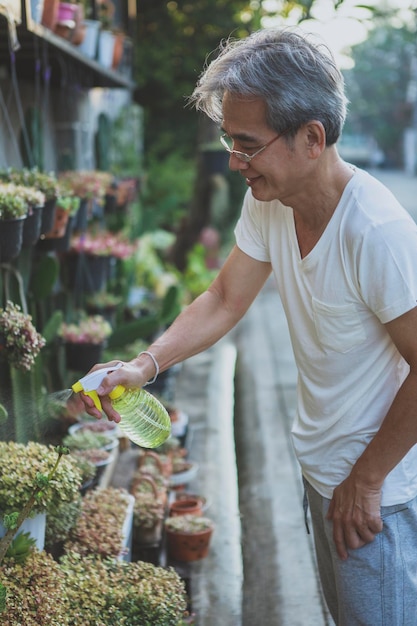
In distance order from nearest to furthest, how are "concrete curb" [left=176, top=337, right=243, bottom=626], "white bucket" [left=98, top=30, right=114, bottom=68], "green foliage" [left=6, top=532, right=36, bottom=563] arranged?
1. "green foliage" [left=6, top=532, right=36, bottom=563]
2. "concrete curb" [left=176, top=337, right=243, bottom=626]
3. "white bucket" [left=98, top=30, right=114, bottom=68]

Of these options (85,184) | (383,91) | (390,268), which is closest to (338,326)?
(390,268)

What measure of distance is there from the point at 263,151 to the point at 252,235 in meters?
0.43

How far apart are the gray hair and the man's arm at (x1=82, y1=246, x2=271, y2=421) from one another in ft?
1.74

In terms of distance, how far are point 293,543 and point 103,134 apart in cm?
416

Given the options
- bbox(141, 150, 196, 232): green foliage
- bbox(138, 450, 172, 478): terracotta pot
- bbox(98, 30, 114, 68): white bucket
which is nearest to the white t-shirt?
bbox(138, 450, 172, 478): terracotta pot

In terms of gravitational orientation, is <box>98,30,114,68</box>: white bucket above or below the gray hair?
above

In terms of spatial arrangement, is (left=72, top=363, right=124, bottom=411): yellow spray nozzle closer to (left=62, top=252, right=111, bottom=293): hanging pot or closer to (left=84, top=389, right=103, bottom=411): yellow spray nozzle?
(left=84, top=389, right=103, bottom=411): yellow spray nozzle

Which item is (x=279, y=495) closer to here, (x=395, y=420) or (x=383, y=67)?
(x=395, y=420)

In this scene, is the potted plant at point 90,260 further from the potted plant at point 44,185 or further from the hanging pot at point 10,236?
the hanging pot at point 10,236

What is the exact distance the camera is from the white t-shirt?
1.85 meters

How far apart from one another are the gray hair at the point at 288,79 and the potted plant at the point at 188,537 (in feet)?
7.84

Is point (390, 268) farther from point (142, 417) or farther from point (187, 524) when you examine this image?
point (187, 524)

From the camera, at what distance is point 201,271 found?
9.96m

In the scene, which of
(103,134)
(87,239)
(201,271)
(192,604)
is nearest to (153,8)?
(201,271)
